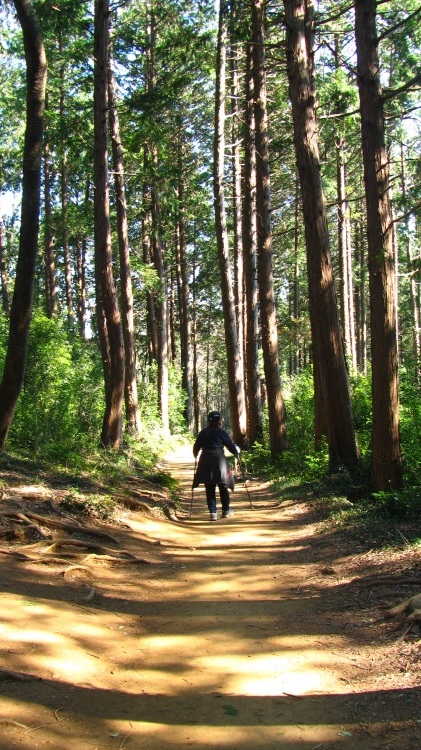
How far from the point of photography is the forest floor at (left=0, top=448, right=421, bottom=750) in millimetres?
3396

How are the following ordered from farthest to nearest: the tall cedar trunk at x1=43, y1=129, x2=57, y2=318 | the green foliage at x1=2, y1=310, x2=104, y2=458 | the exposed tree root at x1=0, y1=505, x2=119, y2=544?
the tall cedar trunk at x1=43, y1=129, x2=57, y2=318 → the green foliage at x1=2, y1=310, x2=104, y2=458 → the exposed tree root at x1=0, y1=505, x2=119, y2=544

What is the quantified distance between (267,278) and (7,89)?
22.9m

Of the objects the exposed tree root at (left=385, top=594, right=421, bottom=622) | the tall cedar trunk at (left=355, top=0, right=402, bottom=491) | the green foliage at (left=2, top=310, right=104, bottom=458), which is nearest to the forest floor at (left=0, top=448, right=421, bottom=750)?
the exposed tree root at (left=385, top=594, right=421, bottom=622)

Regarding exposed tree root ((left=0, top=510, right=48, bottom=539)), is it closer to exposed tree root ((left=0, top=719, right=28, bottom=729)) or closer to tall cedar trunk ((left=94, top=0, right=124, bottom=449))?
exposed tree root ((left=0, top=719, right=28, bottom=729))

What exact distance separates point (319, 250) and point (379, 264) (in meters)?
3.05

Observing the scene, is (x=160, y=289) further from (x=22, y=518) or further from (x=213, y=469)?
(x=22, y=518)

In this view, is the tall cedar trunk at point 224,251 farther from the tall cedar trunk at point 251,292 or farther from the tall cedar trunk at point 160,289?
the tall cedar trunk at point 160,289

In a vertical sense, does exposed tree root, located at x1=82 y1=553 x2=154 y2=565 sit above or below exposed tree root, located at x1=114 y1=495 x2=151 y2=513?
below

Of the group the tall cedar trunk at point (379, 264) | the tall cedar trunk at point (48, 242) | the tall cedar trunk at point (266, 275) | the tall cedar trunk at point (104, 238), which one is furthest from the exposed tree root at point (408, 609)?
the tall cedar trunk at point (48, 242)

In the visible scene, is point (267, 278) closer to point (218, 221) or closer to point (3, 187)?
point (218, 221)

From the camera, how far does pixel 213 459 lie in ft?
35.3

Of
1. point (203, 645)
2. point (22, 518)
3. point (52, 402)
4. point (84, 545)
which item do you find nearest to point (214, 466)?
point (84, 545)

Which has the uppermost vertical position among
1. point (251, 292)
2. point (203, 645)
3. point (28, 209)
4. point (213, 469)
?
point (251, 292)

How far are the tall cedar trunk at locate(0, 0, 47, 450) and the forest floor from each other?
222 centimetres
